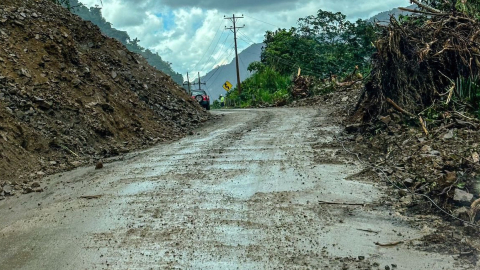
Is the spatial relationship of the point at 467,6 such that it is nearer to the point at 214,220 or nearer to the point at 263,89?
the point at 214,220

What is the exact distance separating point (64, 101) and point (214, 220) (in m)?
7.05

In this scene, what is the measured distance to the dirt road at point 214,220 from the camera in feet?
15.0

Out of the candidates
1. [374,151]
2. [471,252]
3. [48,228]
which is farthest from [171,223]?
[374,151]

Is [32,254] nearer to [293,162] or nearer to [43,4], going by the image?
[293,162]

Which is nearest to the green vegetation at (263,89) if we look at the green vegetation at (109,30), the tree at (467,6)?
the tree at (467,6)

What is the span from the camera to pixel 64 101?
1121 cm

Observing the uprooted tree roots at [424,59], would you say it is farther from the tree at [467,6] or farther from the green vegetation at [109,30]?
the green vegetation at [109,30]

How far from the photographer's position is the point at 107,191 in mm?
7090

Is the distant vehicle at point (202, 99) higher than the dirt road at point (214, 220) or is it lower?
higher

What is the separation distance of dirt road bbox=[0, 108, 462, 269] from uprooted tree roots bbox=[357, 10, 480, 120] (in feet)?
7.25

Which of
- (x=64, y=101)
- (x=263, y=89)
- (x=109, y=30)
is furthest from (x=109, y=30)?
(x=64, y=101)

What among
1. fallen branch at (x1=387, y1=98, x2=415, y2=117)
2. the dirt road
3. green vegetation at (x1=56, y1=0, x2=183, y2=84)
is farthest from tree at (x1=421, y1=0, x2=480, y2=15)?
green vegetation at (x1=56, y1=0, x2=183, y2=84)

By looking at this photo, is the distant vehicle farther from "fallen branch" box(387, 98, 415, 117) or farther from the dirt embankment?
"fallen branch" box(387, 98, 415, 117)

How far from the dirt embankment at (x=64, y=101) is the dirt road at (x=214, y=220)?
1.24 metres
